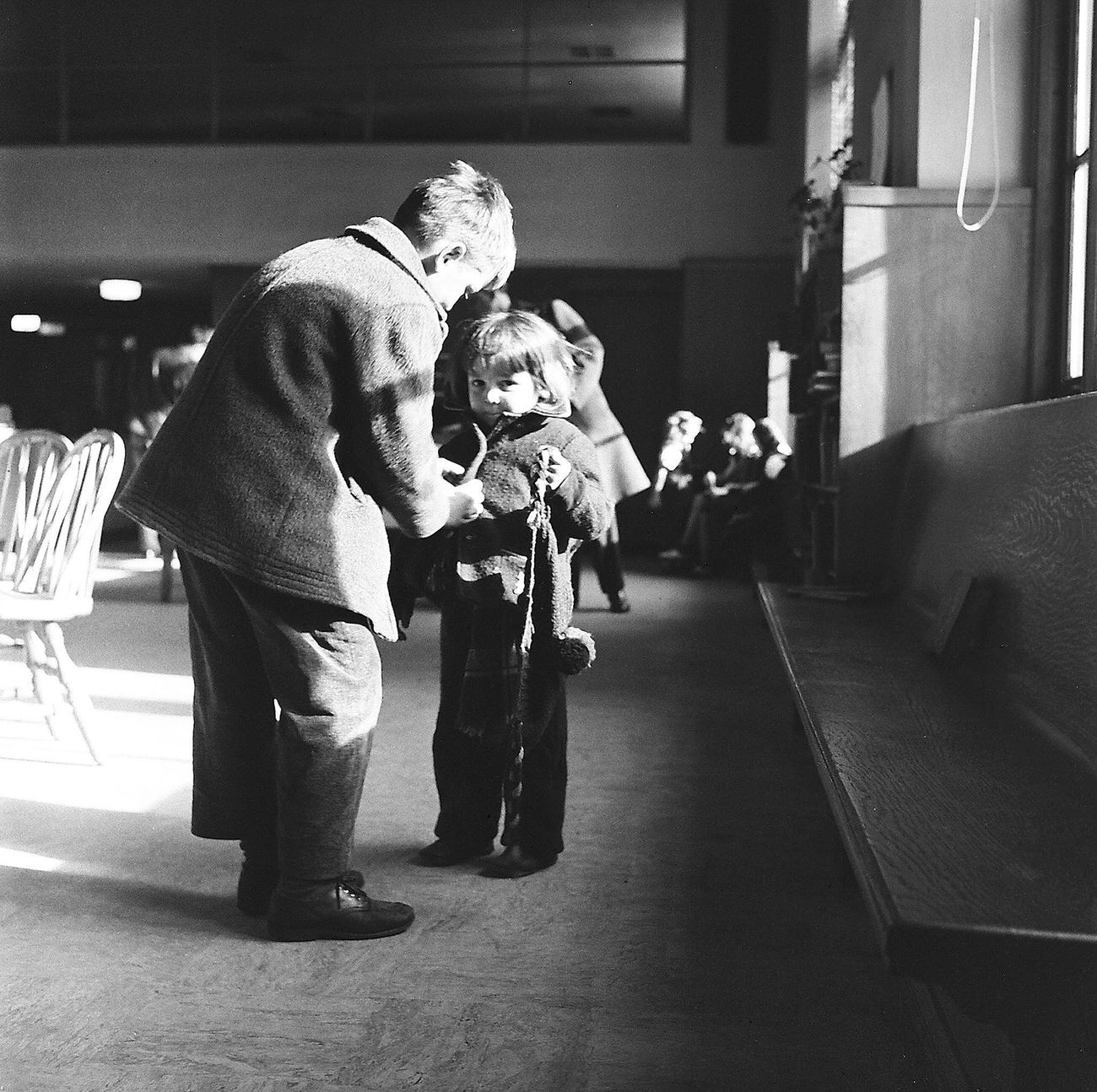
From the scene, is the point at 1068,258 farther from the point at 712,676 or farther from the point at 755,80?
the point at 755,80

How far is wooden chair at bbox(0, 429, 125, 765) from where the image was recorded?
3.33m

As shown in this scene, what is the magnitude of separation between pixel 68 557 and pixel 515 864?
1515 millimetres

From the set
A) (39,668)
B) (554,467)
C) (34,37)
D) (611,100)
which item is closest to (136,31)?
(34,37)

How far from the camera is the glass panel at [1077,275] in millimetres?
3992

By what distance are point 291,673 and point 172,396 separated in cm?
483

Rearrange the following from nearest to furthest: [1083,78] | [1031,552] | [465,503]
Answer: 1. [465,503]
2. [1031,552]
3. [1083,78]

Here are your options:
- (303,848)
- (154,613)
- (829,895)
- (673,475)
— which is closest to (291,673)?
(303,848)

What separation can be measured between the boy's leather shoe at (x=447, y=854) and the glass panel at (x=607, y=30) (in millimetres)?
10098

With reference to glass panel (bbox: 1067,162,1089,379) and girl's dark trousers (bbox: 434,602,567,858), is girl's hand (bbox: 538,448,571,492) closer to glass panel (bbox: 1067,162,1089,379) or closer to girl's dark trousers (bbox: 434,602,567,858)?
girl's dark trousers (bbox: 434,602,567,858)

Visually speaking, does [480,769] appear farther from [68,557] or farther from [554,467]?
[68,557]

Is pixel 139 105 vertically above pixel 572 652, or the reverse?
pixel 139 105

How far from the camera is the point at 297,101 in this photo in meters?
12.7

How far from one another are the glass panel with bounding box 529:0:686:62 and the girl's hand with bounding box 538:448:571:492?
9895 millimetres

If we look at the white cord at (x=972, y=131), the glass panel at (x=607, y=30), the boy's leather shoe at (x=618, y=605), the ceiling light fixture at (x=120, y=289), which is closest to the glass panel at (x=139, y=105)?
the ceiling light fixture at (x=120, y=289)
